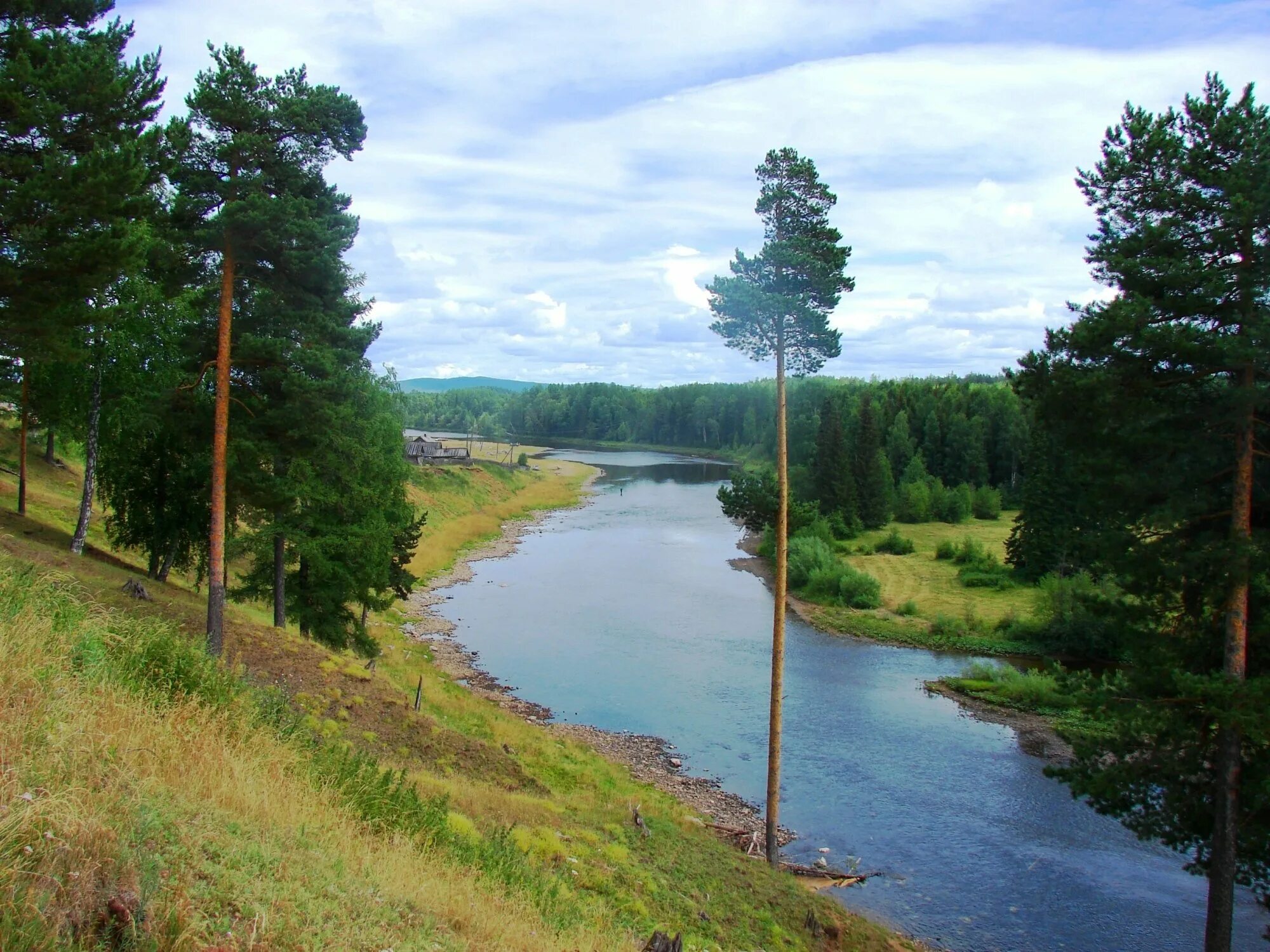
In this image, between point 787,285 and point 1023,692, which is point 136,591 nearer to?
point 787,285

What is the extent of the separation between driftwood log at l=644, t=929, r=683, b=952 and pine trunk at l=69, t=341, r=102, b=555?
58.1 ft

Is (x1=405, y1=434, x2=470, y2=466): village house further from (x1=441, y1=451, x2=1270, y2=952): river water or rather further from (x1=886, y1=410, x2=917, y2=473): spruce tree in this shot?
(x1=886, y1=410, x2=917, y2=473): spruce tree

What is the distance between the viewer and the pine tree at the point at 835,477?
2566 inches

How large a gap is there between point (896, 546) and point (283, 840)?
2259 inches

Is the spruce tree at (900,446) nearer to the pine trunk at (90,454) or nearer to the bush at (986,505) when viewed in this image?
the bush at (986,505)

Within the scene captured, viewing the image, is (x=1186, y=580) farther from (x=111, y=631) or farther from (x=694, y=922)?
(x=111, y=631)

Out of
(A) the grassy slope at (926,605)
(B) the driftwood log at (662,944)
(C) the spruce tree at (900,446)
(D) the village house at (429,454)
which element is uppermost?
(C) the spruce tree at (900,446)

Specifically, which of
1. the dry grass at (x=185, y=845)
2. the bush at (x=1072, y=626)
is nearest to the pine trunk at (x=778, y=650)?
the dry grass at (x=185, y=845)

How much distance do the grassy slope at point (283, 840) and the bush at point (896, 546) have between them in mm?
45240

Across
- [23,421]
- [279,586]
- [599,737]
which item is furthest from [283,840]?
[23,421]

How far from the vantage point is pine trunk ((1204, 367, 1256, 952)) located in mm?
11453

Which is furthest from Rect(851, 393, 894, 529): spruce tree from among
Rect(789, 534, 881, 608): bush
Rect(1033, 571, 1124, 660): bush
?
Rect(1033, 571, 1124, 660): bush

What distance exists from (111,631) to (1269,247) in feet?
48.8

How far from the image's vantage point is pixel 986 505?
2940 inches
